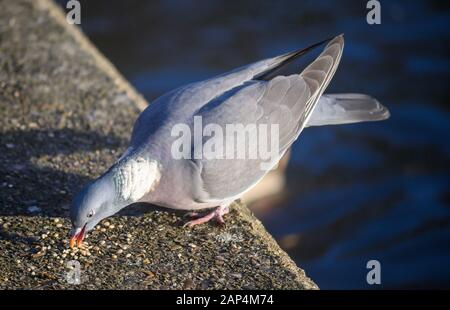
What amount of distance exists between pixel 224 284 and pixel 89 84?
246 cm

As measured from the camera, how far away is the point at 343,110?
5102mm

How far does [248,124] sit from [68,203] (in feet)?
3.88

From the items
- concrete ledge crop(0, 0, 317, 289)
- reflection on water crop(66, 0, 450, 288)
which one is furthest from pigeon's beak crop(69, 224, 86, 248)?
reflection on water crop(66, 0, 450, 288)

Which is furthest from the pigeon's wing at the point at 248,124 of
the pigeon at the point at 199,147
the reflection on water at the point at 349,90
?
the reflection on water at the point at 349,90

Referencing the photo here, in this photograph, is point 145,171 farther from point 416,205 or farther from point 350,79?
point 350,79

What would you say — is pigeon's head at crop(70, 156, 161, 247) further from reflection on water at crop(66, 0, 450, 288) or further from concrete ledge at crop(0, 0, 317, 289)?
reflection on water at crop(66, 0, 450, 288)

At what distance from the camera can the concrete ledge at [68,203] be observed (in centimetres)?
401

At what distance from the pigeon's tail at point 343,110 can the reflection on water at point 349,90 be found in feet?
5.25

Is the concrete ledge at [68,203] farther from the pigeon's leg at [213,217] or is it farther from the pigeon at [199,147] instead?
the pigeon at [199,147]

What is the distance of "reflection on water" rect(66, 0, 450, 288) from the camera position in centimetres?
645

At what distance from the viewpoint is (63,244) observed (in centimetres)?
420

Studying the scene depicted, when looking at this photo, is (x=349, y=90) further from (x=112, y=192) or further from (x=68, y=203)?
(x=112, y=192)

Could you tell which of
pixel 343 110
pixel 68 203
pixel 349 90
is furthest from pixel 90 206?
pixel 349 90
